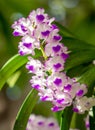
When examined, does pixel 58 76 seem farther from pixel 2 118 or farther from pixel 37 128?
pixel 2 118

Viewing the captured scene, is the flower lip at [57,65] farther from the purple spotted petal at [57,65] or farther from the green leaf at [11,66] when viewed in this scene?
the green leaf at [11,66]

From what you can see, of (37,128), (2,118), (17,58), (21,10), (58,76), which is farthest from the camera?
(2,118)

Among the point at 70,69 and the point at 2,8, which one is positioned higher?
the point at 2,8

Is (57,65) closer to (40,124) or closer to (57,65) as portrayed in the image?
(57,65)

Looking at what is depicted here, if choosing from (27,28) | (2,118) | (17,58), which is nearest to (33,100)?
(17,58)

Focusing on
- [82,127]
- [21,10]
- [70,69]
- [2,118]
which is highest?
[21,10]

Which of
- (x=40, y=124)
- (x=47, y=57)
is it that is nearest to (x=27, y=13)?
(x=40, y=124)

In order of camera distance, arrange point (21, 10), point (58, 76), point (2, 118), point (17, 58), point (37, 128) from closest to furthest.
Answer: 1. point (58, 76)
2. point (17, 58)
3. point (37, 128)
4. point (21, 10)
5. point (2, 118)

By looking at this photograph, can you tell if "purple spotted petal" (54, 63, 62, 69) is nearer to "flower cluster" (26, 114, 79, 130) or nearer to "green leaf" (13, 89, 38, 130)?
"green leaf" (13, 89, 38, 130)
